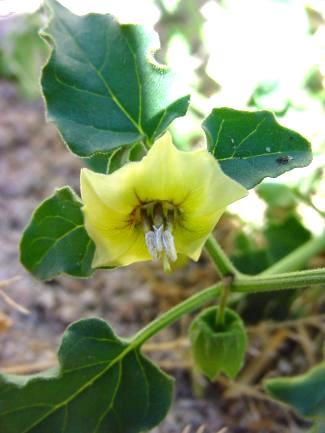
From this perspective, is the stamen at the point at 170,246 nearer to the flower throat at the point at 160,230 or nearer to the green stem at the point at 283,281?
the flower throat at the point at 160,230

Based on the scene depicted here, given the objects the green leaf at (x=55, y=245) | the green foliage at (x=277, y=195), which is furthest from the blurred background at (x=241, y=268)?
the green leaf at (x=55, y=245)

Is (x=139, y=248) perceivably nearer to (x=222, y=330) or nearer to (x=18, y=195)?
(x=222, y=330)

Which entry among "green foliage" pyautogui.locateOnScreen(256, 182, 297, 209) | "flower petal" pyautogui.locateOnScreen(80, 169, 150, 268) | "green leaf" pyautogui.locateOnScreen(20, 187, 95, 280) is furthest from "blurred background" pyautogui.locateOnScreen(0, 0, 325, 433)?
"flower petal" pyautogui.locateOnScreen(80, 169, 150, 268)

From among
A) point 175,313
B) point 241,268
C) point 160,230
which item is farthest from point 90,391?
point 241,268

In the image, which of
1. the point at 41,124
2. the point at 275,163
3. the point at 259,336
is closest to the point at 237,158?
the point at 275,163

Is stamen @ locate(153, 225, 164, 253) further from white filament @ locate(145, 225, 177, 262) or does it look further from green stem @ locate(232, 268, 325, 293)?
green stem @ locate(232, 268, 325, 293)
